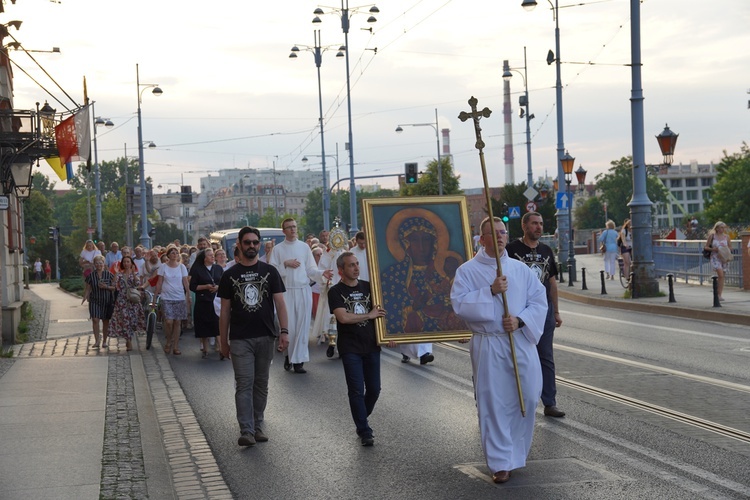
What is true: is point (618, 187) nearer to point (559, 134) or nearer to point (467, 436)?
point (559, 134)

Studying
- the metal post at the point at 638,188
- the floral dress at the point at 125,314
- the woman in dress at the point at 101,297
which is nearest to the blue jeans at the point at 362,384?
the floral dress at the point at 125,314

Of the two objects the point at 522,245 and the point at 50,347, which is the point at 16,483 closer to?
the point at 522,245

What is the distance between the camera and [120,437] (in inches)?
388

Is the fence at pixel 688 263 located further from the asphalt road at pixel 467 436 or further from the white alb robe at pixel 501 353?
the white alb robe at pixel 501 353

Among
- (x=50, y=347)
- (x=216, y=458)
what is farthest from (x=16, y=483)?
(x=50, y=347)

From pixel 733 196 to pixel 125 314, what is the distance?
262 ft

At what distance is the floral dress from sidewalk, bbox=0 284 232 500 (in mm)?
1992

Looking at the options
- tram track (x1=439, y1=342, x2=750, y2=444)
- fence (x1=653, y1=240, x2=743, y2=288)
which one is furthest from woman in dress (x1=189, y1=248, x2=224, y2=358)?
fence (x1=653, y1=240, x2=743, y2=288)

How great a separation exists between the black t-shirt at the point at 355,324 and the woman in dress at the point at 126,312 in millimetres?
10264

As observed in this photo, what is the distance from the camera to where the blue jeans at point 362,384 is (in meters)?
9.32

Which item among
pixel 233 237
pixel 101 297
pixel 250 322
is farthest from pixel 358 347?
pixel 233 237

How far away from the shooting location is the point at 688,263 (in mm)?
30359

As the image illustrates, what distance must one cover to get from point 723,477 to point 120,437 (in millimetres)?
4994

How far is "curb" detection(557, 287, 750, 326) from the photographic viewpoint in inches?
802
